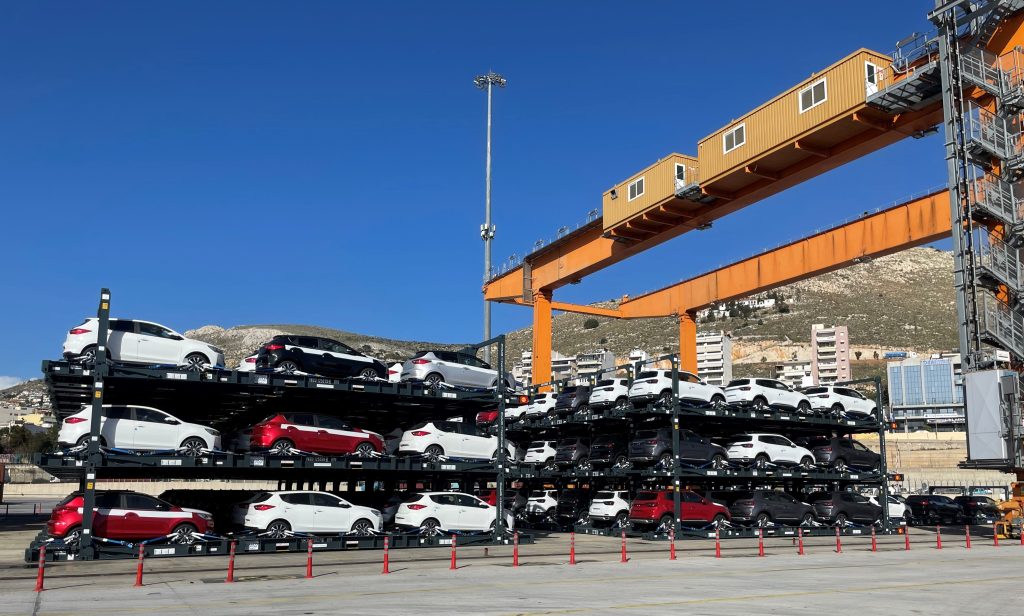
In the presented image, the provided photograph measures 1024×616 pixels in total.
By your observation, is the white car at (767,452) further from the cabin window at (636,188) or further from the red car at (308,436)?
the red car at (308,436)

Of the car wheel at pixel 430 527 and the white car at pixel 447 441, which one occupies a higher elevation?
the white car at pixel 447 441

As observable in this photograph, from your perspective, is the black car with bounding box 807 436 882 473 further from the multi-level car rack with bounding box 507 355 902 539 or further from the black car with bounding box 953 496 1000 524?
the black car with bounding box 953 496 1000 524

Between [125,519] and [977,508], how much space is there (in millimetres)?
38010

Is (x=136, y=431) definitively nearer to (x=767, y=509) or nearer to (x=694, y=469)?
(x=694, y=469)

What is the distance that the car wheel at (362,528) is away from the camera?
2238cm

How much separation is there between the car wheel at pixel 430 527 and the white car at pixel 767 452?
36.7 ft

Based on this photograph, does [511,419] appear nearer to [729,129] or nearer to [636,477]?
[636,477]

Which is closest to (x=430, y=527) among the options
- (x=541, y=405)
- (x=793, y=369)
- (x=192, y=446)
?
(x=192, y=446)

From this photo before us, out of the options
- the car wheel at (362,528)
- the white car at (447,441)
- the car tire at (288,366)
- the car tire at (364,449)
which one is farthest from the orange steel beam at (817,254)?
the car tire at (288,366)

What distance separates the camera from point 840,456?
107ft

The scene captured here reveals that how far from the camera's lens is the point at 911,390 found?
14888cm

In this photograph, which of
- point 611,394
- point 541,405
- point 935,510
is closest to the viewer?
point 611,394

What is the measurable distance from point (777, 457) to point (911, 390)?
436 ft

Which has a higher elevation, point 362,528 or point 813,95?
point 813,95
